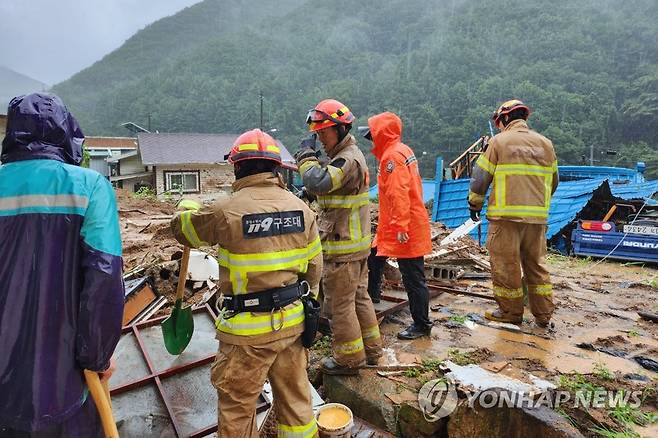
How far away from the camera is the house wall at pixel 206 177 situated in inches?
1033

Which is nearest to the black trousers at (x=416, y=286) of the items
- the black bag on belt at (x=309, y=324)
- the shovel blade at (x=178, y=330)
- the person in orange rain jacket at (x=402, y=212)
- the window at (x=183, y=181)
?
the person in orange rain jacket at (x=402, y=212)

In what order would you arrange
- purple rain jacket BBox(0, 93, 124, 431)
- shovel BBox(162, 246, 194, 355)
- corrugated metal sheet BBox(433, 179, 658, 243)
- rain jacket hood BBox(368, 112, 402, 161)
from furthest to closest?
corrugated metal sheet BBox(433, 179, 658, 243) → rain jacket hood BBox(368, 112, 402, 161) → shovel BBox(162, 246, 194, 355) → purple rain jacket BBox(0, 93, 124, 431)

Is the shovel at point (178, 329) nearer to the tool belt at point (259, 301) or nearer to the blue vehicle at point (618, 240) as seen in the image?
the tool belt at point (259, 301)

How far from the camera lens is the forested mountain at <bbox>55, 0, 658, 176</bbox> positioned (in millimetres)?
42856

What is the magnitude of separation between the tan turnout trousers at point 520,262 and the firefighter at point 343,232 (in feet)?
4.89

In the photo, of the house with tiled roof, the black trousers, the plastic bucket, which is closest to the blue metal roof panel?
the black trousers

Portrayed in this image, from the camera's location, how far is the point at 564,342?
392 centimetres

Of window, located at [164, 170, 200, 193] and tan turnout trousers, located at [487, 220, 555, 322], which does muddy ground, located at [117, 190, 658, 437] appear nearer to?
tan turnout trousers, located at [487, 220, 555, 322]

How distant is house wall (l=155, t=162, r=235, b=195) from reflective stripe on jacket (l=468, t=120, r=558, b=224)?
925 inches

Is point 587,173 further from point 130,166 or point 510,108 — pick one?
point 130,166

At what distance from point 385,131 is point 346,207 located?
2.99 ft

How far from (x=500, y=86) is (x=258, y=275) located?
5432cm

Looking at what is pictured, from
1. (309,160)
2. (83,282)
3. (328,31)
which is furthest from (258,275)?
(328,31)

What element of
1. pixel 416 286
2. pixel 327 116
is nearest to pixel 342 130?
pixel 327 116
